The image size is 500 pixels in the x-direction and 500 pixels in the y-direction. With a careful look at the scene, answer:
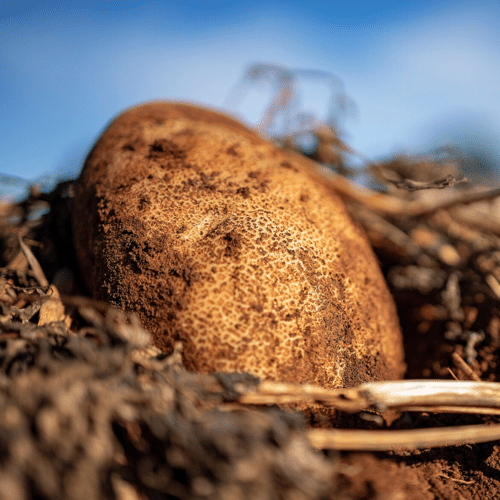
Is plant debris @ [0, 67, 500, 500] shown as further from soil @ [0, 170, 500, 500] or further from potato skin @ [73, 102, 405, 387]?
potato skin @ [73, 102, 405, 387]

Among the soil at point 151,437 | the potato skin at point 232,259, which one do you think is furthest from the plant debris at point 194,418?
the potato skin at point 232,259

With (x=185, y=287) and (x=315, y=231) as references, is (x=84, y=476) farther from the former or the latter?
(x=315, y=231)

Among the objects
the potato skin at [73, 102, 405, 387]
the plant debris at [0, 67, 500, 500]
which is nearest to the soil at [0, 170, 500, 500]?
the plant debris at [0, 67, 500, 500]

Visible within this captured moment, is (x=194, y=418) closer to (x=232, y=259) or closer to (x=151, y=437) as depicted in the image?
(x=151, y=437)

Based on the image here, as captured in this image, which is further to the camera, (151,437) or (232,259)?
(232,259)

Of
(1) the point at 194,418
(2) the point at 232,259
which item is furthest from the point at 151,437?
(2) the point at 232,259

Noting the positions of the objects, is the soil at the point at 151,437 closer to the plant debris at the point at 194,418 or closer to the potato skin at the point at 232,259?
the plant debris at the point at 194,418

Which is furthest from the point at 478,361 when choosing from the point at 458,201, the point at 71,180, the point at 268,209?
the point at 71,180
